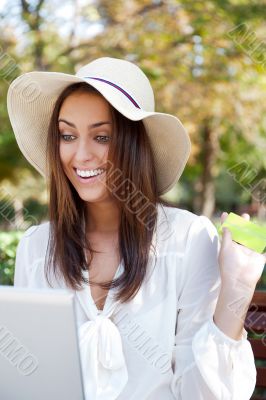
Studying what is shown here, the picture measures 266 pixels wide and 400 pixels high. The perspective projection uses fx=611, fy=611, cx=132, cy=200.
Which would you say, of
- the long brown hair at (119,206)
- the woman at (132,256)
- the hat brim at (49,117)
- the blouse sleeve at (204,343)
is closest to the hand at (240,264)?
the woman at (132,256)

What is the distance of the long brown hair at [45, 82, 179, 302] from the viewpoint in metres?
1.74

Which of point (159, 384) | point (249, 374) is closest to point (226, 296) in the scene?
point (249, 374)

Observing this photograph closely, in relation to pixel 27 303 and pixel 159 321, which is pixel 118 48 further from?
pixel 27 303

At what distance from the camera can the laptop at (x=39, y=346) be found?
1148 millimetres

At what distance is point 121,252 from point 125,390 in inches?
15.7

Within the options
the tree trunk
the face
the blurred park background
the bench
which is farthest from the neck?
the tree trunk

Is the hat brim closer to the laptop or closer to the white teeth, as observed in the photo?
the white teeth

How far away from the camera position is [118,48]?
8.11m

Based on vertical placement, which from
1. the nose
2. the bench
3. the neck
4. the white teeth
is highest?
the nose

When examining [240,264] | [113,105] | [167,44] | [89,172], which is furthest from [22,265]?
[167,44]

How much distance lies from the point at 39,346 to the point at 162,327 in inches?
23.6

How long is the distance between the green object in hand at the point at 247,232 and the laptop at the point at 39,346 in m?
0.57

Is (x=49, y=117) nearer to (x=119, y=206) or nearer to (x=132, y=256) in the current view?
(x=119, y=206)

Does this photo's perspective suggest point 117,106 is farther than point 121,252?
No
